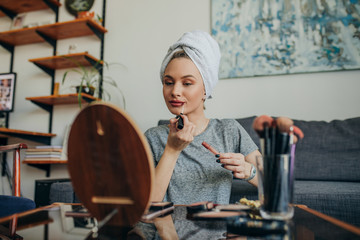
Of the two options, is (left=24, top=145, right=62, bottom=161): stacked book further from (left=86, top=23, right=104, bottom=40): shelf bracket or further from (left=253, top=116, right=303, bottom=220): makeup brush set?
(left=253, top=116, right=303, bottom=220): makeup brush set

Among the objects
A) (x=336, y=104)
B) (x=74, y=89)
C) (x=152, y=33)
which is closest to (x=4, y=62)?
(x=74, y=89)

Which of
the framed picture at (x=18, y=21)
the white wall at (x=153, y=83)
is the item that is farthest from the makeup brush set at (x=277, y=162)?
the framed picture at (x=18, y=21)

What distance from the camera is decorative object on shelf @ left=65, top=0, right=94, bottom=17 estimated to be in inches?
106

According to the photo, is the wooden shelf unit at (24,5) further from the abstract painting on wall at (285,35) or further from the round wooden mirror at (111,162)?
the round wooden mirror at (111,162)

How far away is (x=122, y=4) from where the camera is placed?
2.62 meters

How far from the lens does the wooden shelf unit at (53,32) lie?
2479 millimetres

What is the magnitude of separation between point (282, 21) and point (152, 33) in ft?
3.82

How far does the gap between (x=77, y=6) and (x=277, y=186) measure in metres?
2.85

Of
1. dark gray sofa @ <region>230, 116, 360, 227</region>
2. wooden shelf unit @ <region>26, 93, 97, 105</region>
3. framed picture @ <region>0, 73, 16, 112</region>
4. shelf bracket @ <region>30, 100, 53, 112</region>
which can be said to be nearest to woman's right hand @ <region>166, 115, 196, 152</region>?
dark gray sofa @ <region>230, 116, 360, 227</region>

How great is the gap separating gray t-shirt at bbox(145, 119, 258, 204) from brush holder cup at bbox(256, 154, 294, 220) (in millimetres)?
447

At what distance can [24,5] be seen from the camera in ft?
9.13

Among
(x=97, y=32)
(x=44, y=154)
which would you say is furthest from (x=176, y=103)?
(x=97, y=32)

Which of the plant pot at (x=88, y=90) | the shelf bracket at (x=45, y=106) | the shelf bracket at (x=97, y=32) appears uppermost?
the shelf bracket at (x=97, y=32)

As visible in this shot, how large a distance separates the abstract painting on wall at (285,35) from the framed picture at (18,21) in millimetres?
2081
